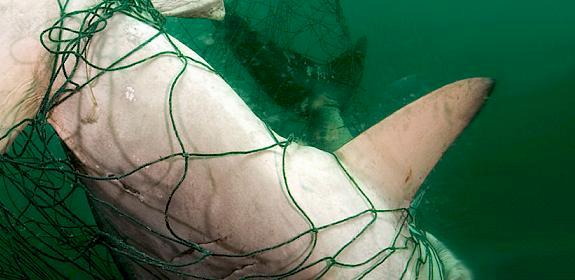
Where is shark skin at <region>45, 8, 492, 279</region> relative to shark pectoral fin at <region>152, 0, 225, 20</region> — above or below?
below

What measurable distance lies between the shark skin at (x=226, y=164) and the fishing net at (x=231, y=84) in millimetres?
28

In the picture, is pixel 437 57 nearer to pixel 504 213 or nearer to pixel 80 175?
pixel 504 213

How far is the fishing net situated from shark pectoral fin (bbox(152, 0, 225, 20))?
248 millimetres

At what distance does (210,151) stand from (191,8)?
2.90 feet

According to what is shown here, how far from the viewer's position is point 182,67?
73.9 inches

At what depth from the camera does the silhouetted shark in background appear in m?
3.89

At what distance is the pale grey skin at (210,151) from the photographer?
5.96ft

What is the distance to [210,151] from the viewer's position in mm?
1810

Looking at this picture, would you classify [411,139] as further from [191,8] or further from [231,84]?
[231,84]

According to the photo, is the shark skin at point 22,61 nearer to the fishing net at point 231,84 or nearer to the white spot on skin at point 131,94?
the fishing net at point 231,84

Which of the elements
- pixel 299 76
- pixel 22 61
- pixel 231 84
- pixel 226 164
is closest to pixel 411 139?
pixel 226 164

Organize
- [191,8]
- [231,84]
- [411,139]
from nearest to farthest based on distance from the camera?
[411,139] → [191,8] → [231,84]

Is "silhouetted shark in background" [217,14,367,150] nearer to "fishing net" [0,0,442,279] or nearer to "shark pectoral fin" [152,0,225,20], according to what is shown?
"fishing net" [0,0,442,279]

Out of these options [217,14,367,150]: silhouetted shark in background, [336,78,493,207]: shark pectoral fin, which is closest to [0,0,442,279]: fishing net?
[217,14,367,150]: silhouetted shark in background
